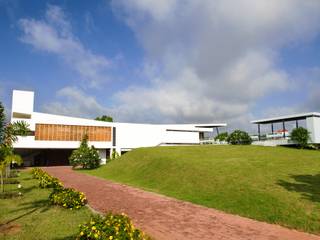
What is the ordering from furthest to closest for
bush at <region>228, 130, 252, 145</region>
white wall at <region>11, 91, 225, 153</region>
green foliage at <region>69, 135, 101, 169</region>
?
1. bush at <region>228, 130, 252, 145</region>
2. white wall at <region>11, 91, 225, 153</region>
3. green foliage at <region>69, 135, 101, 169</region>

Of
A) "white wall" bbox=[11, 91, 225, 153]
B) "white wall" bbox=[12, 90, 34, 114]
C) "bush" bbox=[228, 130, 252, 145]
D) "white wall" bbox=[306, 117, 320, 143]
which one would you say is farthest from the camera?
"bush" bbox=[228, 130, 252, 145]

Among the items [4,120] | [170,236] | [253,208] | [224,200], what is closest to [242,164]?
[224,200]

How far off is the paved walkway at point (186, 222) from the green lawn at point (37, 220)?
79.4 inches

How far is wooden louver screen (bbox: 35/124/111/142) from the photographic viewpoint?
44.6m

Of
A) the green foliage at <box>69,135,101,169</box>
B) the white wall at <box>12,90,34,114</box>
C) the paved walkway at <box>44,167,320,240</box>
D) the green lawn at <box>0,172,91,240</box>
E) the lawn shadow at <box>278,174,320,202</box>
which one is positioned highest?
the white wall at <box>12,90,34,114</box>

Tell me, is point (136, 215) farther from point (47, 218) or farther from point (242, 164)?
point (242, 164)

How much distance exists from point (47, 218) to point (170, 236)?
4.76 metres

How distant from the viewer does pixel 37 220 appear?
10.2 m

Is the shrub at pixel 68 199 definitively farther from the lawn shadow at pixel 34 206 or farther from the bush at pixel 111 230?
the bush at pixel 111 230

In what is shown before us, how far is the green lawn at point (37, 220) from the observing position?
8.54 metres

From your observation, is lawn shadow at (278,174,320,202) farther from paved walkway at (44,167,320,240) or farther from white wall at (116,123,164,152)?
white wall at (116,123,164,152)

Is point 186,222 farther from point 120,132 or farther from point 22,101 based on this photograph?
point 22,101

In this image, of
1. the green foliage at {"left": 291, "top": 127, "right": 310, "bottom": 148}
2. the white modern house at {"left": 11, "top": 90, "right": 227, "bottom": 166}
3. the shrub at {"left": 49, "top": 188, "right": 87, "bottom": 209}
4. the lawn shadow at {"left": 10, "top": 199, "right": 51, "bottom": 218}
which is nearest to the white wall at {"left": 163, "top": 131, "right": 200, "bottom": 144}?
the white modern house at {"left": 11, "top": 90, "right": 227, "bottom": 166}

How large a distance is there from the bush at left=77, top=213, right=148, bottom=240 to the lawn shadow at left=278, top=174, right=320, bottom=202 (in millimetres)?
8851
